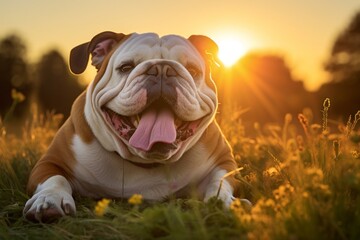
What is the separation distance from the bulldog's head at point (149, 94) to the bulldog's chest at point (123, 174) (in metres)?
0.09

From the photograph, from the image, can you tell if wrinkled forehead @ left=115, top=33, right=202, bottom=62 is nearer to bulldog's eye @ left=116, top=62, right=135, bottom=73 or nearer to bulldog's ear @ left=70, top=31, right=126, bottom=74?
bulldog's eye @ left=116, top=62, right=135, bottom=73

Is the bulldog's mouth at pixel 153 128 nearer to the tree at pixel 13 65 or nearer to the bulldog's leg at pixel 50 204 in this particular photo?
the bulldog's leg at pixel 50 204

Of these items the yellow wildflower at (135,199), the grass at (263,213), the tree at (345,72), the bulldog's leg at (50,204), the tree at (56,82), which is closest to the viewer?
the grass at (263,213)

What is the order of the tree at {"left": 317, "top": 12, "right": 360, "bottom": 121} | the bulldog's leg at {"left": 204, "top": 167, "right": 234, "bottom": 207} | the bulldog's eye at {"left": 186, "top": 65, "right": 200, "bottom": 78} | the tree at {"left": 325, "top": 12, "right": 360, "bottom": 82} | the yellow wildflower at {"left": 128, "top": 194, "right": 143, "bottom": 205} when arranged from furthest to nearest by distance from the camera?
the tree at {"left": 325, "top": 12, "right": 360, "bottom": 82} < the tree at {"left": 317, "top": 12, "right": 360, "bottom": 121} < the bulldog's eye at {"left": 186, "top": 65, "right": 200, "bottom": 78} < the bulldog's leg at {"left": 204, "top": 167, "right": 234, "bottom": 207} < the yellow wildflower at {"left": 128, "top": 194, "right": 143, "bottom": 205}

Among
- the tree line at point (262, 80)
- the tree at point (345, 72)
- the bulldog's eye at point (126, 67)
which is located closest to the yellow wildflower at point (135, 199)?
the bulldog's eye at point (126, 67)

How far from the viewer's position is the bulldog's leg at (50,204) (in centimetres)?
430

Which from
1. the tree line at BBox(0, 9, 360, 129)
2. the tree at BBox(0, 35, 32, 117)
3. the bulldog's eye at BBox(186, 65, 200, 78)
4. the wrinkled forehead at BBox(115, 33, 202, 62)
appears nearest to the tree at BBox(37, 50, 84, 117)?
the tree line at BBox(0, 9, 360, 129)

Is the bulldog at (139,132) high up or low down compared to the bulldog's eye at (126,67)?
down

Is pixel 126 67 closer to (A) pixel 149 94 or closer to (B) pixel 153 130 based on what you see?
(A) pixel 149 94

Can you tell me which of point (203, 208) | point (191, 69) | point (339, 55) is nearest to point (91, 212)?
point (203, 208)

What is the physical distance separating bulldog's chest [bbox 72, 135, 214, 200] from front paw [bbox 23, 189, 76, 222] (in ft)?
1.56

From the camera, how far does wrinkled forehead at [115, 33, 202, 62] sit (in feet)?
15.8

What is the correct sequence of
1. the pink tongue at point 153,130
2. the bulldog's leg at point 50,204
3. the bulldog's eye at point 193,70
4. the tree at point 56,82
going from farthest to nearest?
the tree at point 56,82, the bulldog's eye at point 193,70, the pink tongue at point 153,130, the bulldog's leg at point 50,204

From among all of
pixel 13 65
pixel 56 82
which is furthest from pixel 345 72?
pixel 13 65
